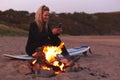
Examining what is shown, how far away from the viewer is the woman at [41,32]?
31.0ft

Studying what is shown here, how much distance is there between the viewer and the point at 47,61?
366 inches

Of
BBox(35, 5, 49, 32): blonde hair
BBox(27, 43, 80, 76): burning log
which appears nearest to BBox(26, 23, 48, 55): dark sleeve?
BBox(35, 5, 49, 32): blonde hair

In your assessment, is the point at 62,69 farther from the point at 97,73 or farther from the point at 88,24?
the point at 88,24

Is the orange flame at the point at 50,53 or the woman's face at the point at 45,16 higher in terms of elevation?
the woman's face at the point at 45,16

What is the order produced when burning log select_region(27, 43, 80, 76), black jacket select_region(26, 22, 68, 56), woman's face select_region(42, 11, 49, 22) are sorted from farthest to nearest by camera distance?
black jacket select_region(26, 22, 68, 56) < woman's face select_region(42, 11, 49, 22) < burning log select_region(27, 43, 80, 76)

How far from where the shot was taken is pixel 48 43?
32.2 ft

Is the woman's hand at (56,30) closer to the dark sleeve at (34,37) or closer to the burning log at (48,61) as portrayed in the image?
the dark sleeve at (34,37)

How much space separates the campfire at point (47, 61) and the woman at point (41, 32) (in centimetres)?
28

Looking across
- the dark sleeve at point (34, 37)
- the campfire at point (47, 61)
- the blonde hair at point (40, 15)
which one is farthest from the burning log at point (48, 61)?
the blonde hair at point (40, 15)

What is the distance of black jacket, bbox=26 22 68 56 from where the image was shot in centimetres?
964

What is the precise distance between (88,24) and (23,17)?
725 cm

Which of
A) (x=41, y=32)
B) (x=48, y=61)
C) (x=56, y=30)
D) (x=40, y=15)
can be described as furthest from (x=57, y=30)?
(x=48, y=61)

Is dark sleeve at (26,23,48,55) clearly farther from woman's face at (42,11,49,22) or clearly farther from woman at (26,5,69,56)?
woman's face at (42,11,49,22)

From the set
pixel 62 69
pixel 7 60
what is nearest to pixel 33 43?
pixel 62 69
